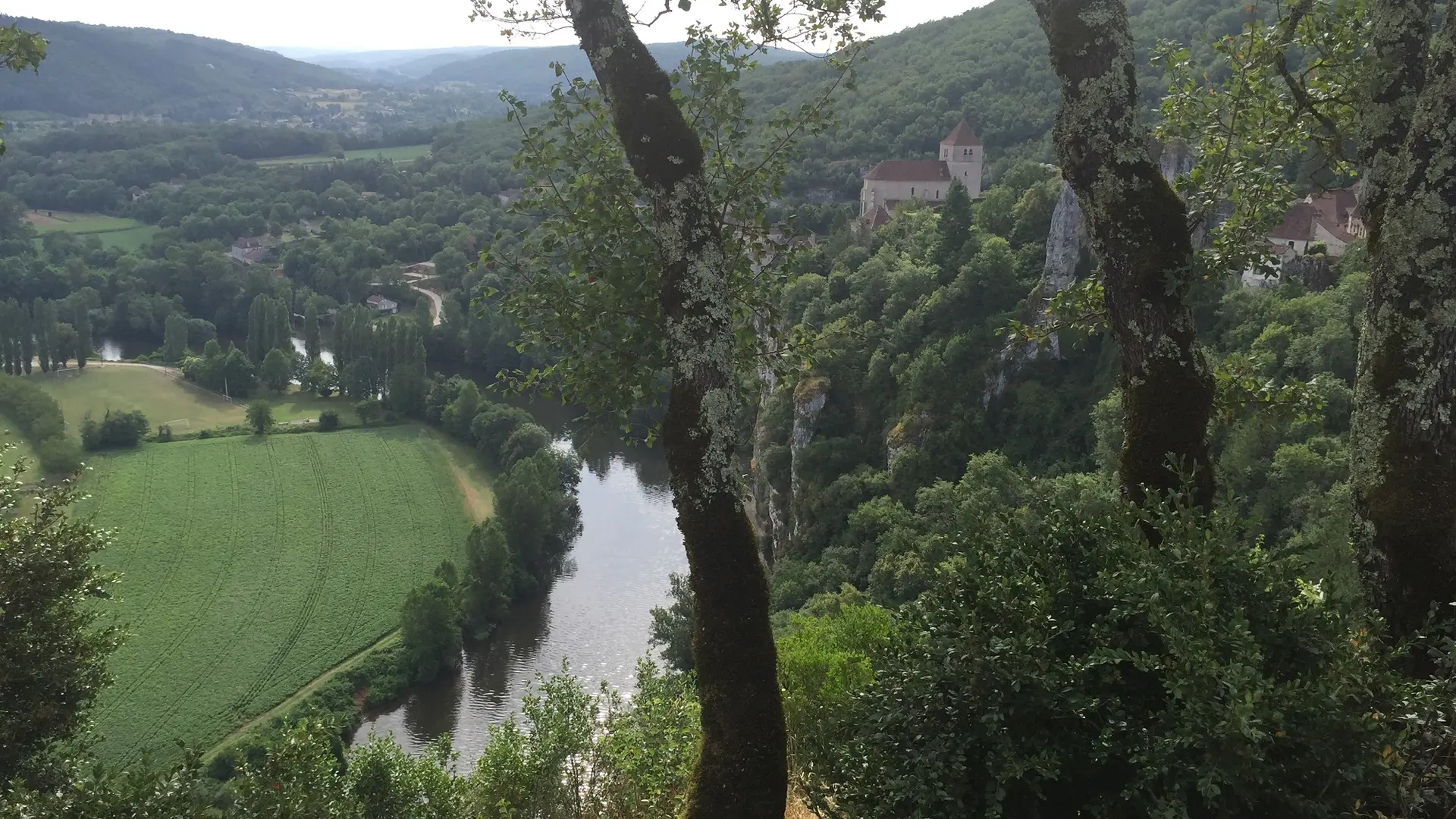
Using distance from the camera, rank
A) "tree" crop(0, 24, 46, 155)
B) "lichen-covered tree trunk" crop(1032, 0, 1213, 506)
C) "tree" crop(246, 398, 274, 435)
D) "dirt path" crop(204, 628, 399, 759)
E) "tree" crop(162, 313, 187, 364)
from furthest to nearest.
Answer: "tree" crop(162, 313, 187, 364), "tree" crop(246, 398, 274, 435), "dirt path" crop(204, 628, 399, 759), "tree" crop(0, 24, 46, 155), "lichen-covered tree trunk" crop(1032, 0, 1213, 506)

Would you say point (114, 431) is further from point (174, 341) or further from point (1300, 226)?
point (1300, 226)

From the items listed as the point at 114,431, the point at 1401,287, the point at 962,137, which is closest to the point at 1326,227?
the point at 962,137

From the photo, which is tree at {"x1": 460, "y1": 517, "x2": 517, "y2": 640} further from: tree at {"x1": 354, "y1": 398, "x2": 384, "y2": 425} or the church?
the church

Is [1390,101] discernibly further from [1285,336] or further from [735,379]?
[1285,336]

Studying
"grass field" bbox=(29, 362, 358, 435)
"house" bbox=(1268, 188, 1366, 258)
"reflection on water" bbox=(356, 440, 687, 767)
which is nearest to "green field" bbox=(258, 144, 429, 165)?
"grass field" bbox=(29, 362, 358, 435)

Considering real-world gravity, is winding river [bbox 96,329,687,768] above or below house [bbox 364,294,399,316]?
below

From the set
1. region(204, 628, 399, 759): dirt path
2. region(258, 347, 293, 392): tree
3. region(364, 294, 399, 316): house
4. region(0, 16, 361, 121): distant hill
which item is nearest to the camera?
region(204, 628, 399, 759): dirt path
